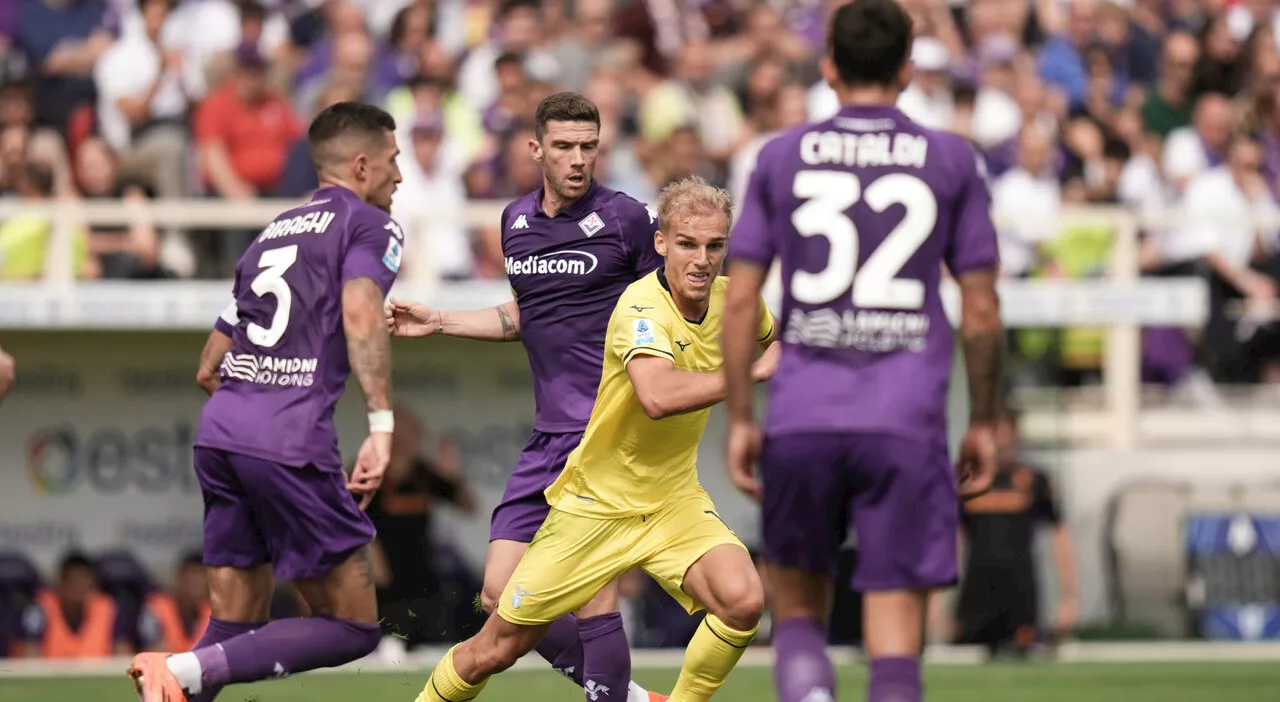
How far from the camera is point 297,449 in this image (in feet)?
27.5

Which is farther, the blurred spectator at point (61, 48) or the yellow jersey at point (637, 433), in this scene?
the blurred spectator at point (61, 48)

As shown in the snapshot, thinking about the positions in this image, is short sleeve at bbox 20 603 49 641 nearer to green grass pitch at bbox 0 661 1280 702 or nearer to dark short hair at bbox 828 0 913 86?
green grass pitch at bbox 0 661 1280 702

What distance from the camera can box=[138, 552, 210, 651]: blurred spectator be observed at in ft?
51.6

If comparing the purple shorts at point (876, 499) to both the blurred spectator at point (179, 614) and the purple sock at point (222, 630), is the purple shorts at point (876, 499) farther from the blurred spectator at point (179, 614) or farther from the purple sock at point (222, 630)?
the blurred spectator at point (179, 614)

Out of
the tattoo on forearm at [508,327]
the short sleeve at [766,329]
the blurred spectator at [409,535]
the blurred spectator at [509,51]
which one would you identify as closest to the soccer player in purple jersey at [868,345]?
the short sleeve at [766,329]

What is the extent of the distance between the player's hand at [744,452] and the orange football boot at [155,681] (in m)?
2.79

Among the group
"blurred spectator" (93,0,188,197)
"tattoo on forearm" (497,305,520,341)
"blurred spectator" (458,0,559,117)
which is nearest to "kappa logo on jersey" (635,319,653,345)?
"tattoo on forearm" (497,305,520,341)

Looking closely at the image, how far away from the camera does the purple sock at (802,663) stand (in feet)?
20.9

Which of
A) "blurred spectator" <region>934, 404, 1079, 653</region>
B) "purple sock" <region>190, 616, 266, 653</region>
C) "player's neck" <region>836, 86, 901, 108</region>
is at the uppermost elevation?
"player's neck" <region>836, 86, 901, 108</region>

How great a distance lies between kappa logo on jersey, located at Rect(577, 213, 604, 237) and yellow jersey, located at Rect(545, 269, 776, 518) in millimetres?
646

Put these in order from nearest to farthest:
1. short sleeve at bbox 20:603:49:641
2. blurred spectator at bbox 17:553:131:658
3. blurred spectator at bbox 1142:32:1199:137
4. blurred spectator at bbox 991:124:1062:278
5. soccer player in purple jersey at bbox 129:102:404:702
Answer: soccer player in purple jersey at bbox 129:102:404:702, blurred spectator at bbox 17:553:131:658, short sleeve at bbox 20:603:49:641, blurred spectator at bbox 991:124:1062:278, blurred spectator at bbox 1142:32:1199:137

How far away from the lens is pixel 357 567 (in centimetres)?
855

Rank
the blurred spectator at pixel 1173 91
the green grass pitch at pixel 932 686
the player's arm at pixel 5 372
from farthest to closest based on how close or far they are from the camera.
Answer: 1. the blurred spectator at pixel 1173 91
2. the green grass pitch at pixel 932 686
3. the player's arm at pixel 5 372

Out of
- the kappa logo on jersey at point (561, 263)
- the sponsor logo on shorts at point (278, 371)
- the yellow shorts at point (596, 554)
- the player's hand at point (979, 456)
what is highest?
the kappa logo on jersey at point (561, 263)
